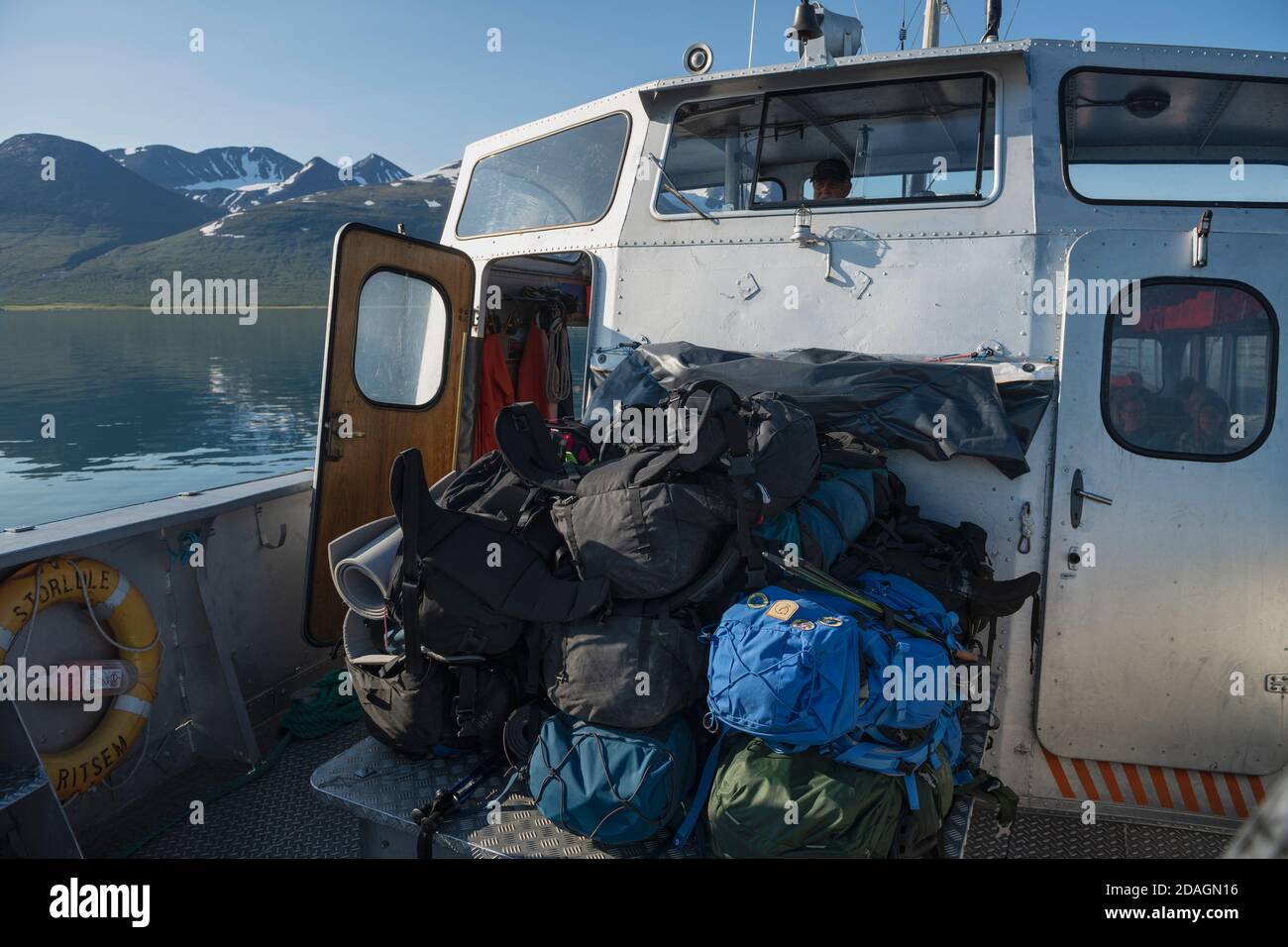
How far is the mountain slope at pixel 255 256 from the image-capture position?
145m

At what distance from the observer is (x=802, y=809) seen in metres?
2.09

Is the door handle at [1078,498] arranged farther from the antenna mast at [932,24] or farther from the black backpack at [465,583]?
the antenna mast at [932,24]

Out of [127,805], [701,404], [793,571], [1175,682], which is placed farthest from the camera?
[127,805]

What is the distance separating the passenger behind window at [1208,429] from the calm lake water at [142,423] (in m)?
A: 7.18

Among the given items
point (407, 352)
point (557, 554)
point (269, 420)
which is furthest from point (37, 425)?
point (557, 554)

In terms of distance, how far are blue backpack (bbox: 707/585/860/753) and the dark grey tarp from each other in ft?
3.85

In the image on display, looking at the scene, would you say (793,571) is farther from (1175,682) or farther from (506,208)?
(506,208)

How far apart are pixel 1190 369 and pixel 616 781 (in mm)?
2692

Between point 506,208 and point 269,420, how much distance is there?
84.5ft

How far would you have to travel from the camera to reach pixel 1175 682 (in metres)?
3.26

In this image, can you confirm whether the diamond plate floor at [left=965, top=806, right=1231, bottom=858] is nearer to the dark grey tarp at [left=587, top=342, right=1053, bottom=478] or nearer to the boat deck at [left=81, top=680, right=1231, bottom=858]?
the boat deck at [left=81, top=680, right=1231, bottom=858]

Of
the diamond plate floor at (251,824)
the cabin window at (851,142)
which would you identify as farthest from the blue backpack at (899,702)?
the cabin window at (851,142)

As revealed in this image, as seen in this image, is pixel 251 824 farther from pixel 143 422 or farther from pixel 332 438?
pixel 143 422

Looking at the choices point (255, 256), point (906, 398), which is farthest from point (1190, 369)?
point (255, 256)
